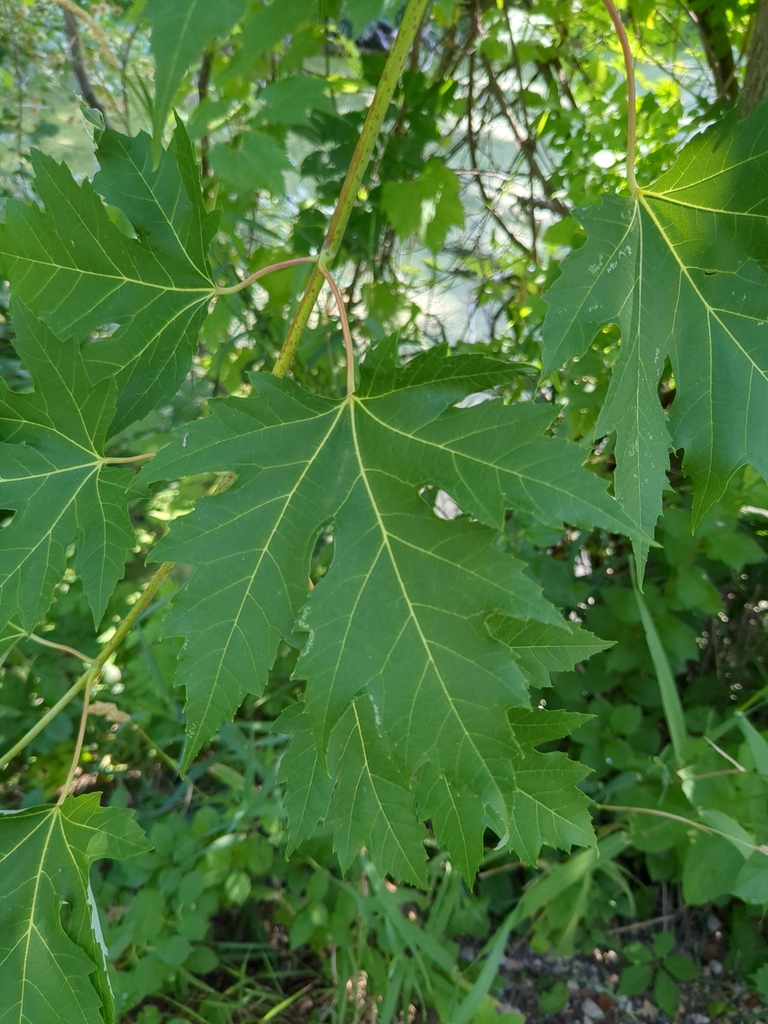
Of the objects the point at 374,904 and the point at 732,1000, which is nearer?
the point at 374,904

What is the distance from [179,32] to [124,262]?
31cm

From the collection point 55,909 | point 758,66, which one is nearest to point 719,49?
point 758,66

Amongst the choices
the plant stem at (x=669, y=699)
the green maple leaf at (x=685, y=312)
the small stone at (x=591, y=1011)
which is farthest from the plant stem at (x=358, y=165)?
the small stone at (x=591, y=1011)

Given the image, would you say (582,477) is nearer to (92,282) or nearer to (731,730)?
(92,282)

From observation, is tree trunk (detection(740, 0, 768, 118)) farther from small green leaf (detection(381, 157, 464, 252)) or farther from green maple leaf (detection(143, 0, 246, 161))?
green maple leaf (detection(143, 0, 246, 161))

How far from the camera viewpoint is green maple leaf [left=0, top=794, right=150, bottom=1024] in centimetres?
67

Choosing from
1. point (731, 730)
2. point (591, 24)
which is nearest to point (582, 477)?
point (731, 730)

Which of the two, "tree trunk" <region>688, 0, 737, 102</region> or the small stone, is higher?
"tree trunk" <region>688, 0, 737, 102</region>

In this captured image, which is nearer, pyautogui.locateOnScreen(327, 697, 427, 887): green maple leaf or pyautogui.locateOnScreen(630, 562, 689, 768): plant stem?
pyautogui.locateOnScreen(327, 697, 427, 887): green maple leaf

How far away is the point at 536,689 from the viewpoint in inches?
48.9

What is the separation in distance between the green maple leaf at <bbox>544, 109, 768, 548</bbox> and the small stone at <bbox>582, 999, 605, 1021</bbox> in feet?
3.92

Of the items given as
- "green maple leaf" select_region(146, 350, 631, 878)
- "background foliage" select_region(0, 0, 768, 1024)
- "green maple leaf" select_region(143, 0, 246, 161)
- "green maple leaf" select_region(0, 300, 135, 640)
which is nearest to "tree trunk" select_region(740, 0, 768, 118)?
"background foliage" select_region(0, 0, 768, 1024)

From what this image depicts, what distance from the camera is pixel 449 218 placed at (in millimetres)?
1220

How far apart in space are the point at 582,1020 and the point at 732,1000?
0.94ft
